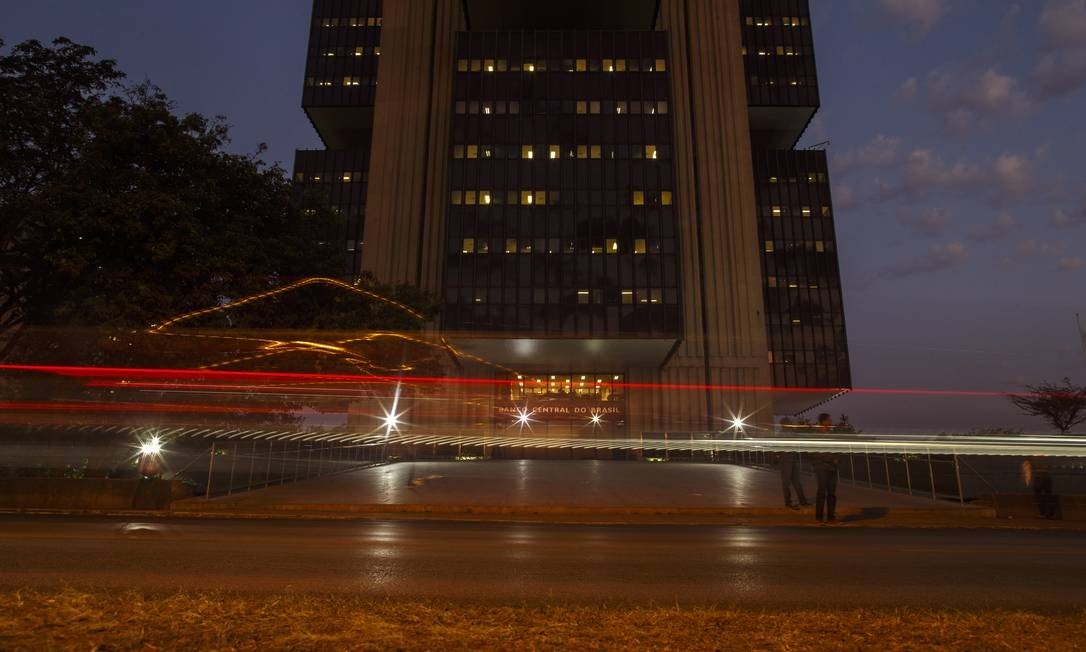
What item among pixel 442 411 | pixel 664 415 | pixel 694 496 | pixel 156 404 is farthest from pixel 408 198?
pixel 694 496

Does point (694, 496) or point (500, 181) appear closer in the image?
point (694, 496)

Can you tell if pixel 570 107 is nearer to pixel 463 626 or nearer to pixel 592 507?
pixel 592 507

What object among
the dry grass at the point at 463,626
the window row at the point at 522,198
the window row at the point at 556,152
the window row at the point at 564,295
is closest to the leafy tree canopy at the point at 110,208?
the dry grass at the point at 463,626

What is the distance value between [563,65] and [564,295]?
26.1 m

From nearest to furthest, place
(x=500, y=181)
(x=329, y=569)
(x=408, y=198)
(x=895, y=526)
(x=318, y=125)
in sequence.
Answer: (x=329, y=569)
(x=895, y=526)
(x=500, y=181)
(x=408, y=198)
(x=318, y=125)

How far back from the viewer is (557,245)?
56938mm

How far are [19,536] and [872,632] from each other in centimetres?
1201

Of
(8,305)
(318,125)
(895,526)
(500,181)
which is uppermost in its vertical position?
(318,125)

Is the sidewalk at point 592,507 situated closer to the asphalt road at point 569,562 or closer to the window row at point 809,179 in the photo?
the asphalt road at point 569,562

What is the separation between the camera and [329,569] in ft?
23.5

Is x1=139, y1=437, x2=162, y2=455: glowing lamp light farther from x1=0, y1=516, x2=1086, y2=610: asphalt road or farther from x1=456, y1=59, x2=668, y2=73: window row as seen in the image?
x1=456, y1=59, x2=668, y2=73: window row

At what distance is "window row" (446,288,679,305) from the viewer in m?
54.7

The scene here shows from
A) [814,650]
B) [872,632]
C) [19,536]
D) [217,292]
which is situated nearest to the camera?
[814,650]

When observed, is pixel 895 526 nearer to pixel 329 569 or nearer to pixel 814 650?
pixel 814 650
